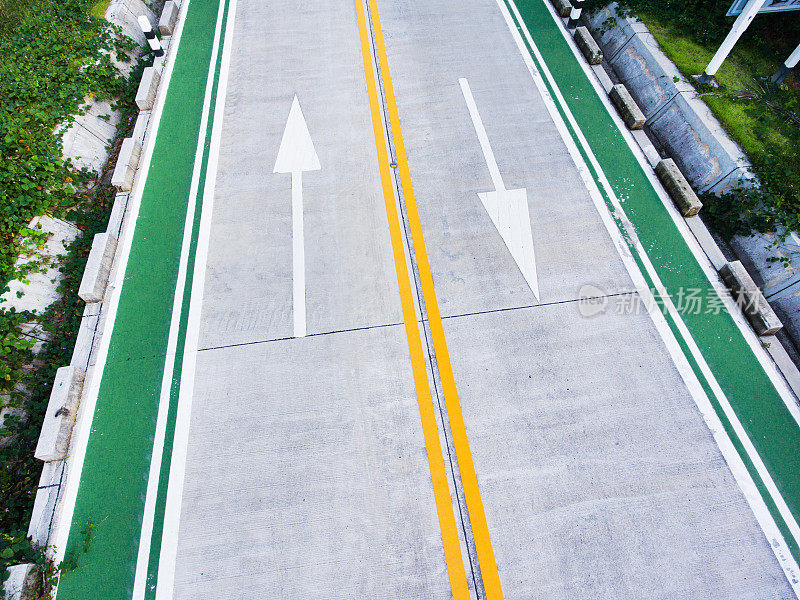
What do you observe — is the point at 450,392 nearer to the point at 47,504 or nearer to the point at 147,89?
the point at 47,504

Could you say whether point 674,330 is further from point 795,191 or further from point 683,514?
point 795,191

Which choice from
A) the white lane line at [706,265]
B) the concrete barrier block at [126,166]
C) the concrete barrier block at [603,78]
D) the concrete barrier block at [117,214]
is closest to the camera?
the white lane line at [706,265]

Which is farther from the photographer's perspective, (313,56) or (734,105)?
(313,56)

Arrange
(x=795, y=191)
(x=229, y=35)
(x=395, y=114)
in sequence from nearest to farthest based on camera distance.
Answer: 1. (x=795, y=191)
2. (x=395, y=114)
3. (x=229, y=35)

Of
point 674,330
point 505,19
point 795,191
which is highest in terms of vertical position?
point 505,19

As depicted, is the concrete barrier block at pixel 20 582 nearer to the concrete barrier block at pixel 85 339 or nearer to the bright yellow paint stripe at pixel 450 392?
the concrete barrier block at pixel 85 339

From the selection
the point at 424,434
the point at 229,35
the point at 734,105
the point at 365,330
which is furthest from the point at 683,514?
the point at 229,35

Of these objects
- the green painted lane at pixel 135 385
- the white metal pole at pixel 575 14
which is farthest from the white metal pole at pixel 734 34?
the green painted lane at pixel 135 385

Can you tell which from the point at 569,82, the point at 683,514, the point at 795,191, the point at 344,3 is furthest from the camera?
the point at 344,3
